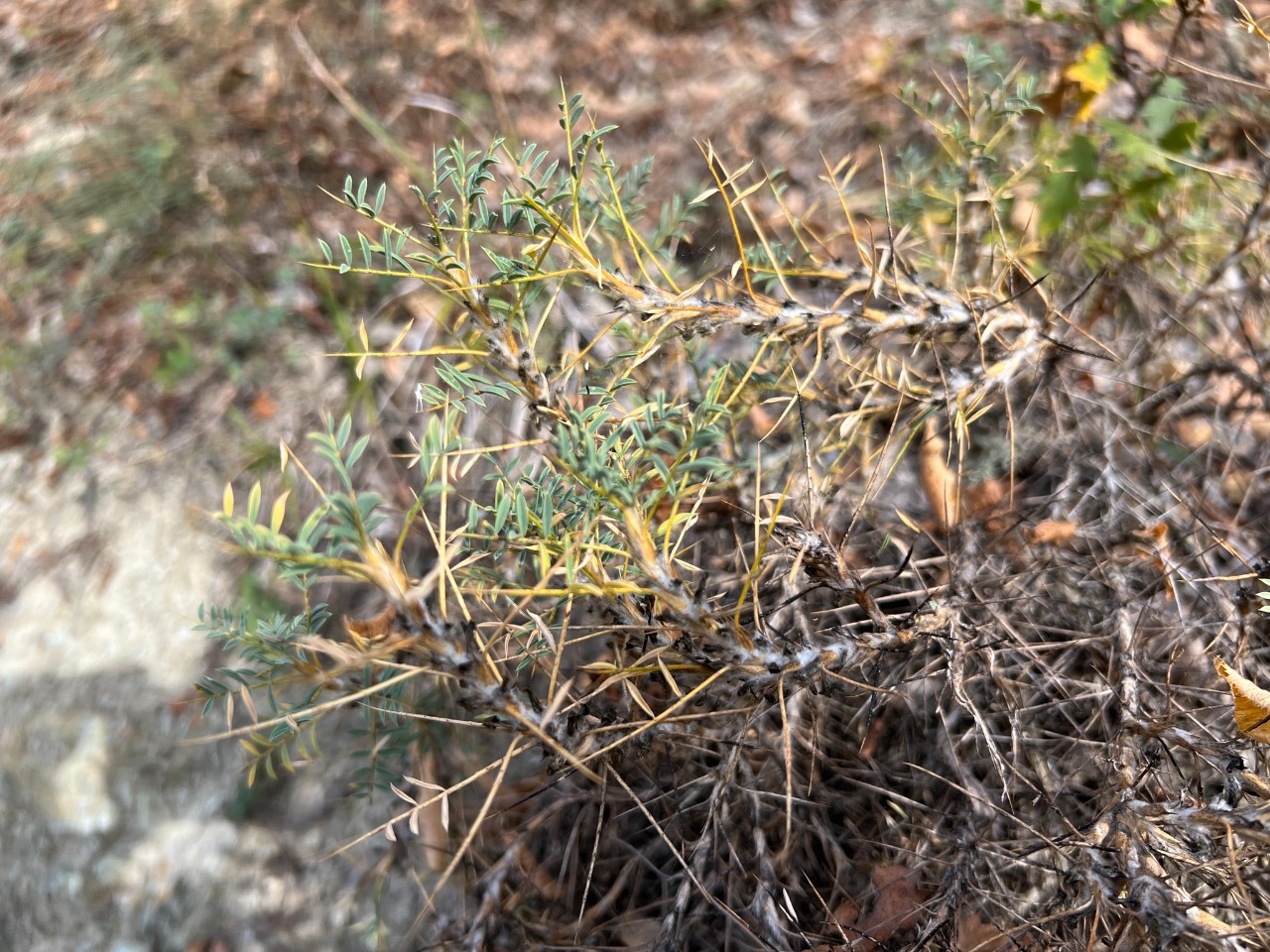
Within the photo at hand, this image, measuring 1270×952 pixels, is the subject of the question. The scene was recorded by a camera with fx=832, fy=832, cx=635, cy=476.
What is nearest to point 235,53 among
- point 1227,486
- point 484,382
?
point 484,382

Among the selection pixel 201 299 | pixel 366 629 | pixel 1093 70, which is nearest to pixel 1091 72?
pixel 1093 70

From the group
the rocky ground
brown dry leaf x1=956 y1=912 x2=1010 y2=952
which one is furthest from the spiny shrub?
the rocky ground

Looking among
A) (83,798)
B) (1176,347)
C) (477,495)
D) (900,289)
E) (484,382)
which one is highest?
(484,382)

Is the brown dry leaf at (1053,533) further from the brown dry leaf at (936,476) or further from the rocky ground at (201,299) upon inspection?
the rocky ground at (201,299)

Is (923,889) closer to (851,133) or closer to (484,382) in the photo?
(484,382)

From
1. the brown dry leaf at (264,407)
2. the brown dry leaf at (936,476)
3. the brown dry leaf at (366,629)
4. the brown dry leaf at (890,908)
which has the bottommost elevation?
the brown dry leaf at (890,908)

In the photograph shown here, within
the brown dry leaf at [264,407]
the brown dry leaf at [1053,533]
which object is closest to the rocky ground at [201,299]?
the brown dry leaf at [264,407]

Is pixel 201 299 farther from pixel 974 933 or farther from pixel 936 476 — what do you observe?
pixel 974 933
